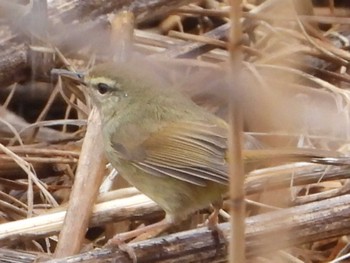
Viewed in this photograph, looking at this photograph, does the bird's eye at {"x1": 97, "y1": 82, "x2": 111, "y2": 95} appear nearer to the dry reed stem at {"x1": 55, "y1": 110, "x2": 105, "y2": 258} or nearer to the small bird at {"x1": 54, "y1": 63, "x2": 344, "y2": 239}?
the small bird at {"x1": 54, "y1": 63, "x2": 344, "y2": 239}

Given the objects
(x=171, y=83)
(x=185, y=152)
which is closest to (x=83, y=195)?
(x=185, y=152)

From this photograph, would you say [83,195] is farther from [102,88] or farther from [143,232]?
[102,88]

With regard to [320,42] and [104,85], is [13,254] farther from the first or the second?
[320,42]

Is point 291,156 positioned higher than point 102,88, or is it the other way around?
point 102,88

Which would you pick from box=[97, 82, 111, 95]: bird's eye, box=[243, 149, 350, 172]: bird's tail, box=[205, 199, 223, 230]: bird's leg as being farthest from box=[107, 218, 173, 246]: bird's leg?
box=[97, 82, 111, 95]: bird's eye

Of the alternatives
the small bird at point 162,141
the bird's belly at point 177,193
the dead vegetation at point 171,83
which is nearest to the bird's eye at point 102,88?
the small bird at point 162,141

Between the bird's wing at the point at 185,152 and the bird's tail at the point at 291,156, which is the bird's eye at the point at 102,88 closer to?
the bird's wing at the point at 185,152
